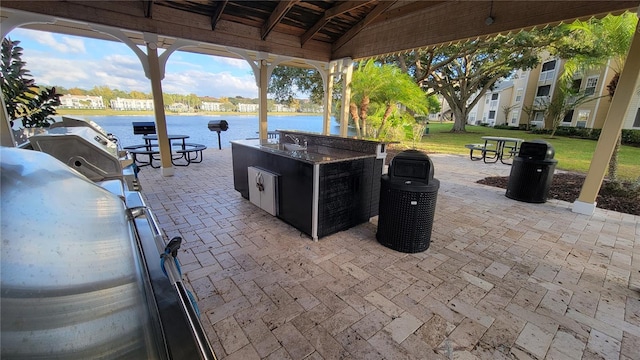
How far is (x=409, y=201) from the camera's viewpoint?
8.45 feet

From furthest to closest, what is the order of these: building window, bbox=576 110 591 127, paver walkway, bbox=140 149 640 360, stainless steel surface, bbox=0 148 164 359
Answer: building window, bbox=576 110 591 127, paver walkway, bbox=140 149 640 360, stainless steel surface, bbox=0 148 164 359

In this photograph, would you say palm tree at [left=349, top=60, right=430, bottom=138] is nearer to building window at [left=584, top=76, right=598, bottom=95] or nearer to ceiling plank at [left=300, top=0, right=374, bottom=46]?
ceiling plank at [left=300, top=0, right=374, bottom=46]

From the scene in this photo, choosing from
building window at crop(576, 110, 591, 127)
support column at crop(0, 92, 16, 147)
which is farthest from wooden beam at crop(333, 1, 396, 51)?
building window at crop(576, 110, 591, 127)

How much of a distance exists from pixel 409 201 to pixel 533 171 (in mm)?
3150

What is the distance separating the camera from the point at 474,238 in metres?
3.12

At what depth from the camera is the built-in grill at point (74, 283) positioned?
23.3 inches

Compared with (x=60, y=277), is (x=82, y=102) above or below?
above

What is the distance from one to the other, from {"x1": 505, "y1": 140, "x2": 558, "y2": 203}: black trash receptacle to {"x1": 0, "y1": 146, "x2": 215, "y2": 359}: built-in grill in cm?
525

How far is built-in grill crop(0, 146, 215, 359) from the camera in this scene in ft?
1.94

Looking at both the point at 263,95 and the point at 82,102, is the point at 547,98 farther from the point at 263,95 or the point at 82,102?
the point at 82,102

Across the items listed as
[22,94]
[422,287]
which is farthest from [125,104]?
[422,287]

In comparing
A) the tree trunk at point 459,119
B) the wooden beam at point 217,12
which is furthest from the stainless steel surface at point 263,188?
the tree trunk at point 459,119

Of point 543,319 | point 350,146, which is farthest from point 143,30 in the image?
point 543,319

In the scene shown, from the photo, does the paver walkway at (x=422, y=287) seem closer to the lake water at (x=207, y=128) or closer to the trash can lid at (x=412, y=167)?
the trash can lid at (x=412, y=167)
